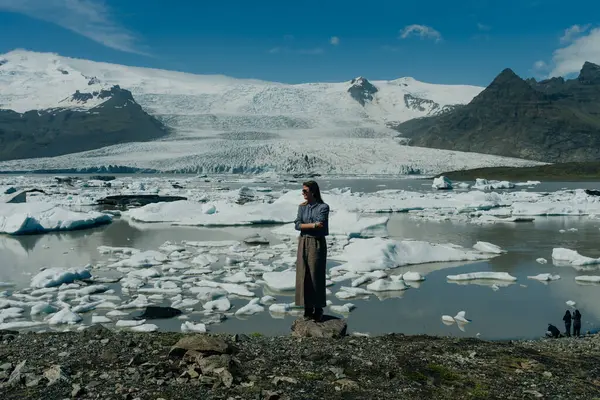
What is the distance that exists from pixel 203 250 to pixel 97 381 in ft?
37.2

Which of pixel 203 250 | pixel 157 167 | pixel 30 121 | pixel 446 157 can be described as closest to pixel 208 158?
pixel 157 167

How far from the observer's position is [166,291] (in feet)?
32.3

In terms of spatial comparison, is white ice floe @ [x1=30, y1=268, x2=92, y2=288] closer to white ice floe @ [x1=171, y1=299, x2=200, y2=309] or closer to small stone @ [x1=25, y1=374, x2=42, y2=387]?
white ice floe @ [x1=171, y1=299, x2=200, y2=309]

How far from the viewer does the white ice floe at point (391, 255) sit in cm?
1225

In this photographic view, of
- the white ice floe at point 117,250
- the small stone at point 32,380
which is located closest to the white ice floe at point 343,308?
the small stone at point 32,380

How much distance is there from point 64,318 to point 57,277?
2.92 metres

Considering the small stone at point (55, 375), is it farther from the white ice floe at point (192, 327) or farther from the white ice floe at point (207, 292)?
the white ice floe at point (207, 292)

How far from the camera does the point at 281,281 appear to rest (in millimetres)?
10297

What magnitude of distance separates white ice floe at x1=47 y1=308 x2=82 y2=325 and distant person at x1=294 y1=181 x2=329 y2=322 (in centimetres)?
409

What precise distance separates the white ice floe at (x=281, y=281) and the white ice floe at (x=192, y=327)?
266cm

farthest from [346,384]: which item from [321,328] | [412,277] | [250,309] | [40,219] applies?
[40,219]

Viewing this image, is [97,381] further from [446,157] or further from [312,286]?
[446,157]

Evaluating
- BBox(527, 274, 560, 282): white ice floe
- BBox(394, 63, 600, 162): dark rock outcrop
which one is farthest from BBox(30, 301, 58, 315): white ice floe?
BBox(394, 63, 600, 162): dark rock outcrop

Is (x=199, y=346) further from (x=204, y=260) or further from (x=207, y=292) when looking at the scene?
(x=204, y=260)
